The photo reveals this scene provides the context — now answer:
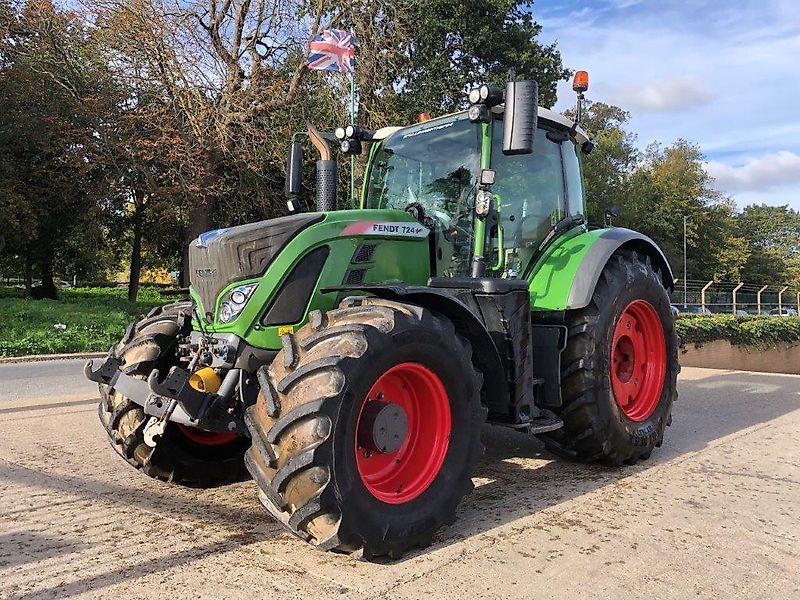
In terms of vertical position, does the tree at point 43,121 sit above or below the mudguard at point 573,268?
above

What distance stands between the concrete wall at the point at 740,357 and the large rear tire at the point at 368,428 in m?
13.3

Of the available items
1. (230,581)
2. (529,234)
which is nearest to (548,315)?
(529,234)

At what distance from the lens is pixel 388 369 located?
11.0 ft

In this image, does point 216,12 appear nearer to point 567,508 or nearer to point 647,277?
point 647,277

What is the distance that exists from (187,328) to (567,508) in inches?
101

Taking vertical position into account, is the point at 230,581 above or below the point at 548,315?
below

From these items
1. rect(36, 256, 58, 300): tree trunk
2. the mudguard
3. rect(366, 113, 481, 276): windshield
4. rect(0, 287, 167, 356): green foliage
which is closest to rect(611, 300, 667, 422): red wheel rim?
the mudguard

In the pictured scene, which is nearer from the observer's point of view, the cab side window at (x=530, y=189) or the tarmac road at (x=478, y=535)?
the tarmac road at (x=478, y=535)

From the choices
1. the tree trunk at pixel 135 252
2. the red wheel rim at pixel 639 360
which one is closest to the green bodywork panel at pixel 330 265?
the red wheel rim at pixel 639 360

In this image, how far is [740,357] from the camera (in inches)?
774

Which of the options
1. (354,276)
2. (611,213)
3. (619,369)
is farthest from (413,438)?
(611,213)

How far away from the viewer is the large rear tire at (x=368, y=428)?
307 cm

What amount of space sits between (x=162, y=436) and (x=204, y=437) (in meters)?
0.33

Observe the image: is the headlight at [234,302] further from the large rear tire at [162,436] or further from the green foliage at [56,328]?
the green foliage at [56,328]
